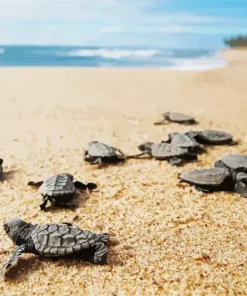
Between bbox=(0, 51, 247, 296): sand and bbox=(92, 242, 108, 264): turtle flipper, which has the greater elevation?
bbox=(92, 242, 108, 264): turtle flipper

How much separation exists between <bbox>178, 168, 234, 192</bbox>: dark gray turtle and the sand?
9 cm

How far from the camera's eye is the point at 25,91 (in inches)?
351

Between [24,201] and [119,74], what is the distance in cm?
815

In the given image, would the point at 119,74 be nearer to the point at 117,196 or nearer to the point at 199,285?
the point at 117,196

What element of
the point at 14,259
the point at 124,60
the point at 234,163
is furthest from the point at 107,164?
the point at 124,60

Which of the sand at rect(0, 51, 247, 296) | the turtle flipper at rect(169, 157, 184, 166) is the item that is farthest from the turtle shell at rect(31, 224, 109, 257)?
the turtle flipper at rect(169, 157, 184, 166)

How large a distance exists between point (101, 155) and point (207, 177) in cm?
117

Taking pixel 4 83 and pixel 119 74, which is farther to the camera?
pixel 119 74

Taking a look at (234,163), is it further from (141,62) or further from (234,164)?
(141,62)

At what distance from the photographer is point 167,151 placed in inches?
181

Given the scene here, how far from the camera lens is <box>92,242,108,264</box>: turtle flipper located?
2.55 metres

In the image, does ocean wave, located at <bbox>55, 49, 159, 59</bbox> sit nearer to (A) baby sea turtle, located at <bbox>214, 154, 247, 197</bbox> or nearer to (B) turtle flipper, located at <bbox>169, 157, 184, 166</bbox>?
(B) turtle flipper, located at <bbox>169, 157, 184, 166</bbox>

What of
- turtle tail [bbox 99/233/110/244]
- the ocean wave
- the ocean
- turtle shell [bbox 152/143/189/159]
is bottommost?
the ocean wave

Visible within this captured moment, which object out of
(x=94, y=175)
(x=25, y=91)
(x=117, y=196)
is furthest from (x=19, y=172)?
(x=25, y=91)
